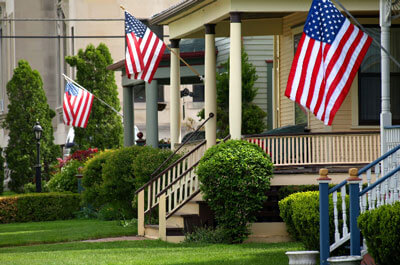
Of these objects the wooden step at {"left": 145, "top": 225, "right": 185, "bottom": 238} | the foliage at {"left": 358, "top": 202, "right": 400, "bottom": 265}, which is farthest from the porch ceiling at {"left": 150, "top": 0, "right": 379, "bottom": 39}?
the foliage at {"left": 358, "top": 202, "right": 400, "bottom": 265}

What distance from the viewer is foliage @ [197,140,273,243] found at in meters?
19.7

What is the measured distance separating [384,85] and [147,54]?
794cm

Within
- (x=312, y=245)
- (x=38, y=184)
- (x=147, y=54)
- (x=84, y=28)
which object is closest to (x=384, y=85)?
(x=312, y=245)

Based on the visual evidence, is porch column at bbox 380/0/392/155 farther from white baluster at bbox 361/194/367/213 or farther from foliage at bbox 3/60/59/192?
foliage at bbox 3/60/59/192

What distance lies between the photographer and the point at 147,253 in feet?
58.9

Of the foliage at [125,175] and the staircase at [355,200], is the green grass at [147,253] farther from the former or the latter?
the foliage at [125,175]

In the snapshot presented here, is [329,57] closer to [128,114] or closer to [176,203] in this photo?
[176,203]

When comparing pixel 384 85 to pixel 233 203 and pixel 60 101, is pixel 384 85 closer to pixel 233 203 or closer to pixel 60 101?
pixel 233 203

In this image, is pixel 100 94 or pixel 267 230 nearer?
pixel 267 230

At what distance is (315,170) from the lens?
→ 2072cm

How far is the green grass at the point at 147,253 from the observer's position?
16.3 meters

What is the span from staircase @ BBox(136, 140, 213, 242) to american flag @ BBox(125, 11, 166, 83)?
2395 mm

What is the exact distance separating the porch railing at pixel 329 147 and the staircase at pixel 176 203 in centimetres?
186

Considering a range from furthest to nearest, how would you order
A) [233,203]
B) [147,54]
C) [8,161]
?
[8,161], [147,54], [233,203]
